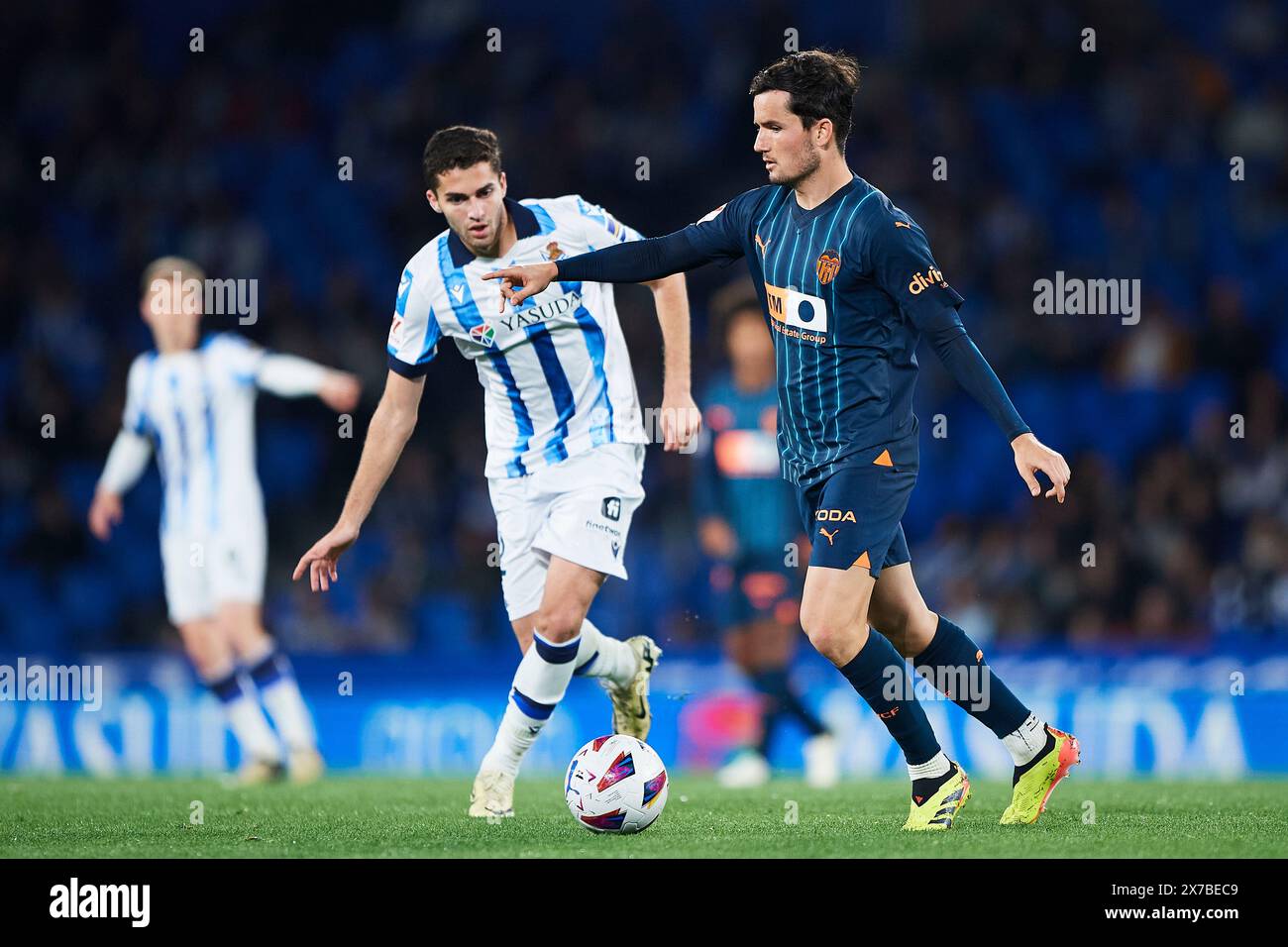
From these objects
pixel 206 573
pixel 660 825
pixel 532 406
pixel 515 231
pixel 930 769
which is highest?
pixel 515 231

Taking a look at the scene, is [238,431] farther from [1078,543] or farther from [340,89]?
[340,89]

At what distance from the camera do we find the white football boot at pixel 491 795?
610 cm

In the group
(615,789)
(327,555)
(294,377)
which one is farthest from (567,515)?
(294,377)

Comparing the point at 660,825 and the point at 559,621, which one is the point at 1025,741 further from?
the point at 559,621

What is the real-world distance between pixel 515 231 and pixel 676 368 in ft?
2.69

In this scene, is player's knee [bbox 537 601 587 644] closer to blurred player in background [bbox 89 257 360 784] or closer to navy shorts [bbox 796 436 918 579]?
navy shorts [bbox 796 436 918 579]

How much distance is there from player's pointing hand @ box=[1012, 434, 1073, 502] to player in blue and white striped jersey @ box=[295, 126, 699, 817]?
1419 mm

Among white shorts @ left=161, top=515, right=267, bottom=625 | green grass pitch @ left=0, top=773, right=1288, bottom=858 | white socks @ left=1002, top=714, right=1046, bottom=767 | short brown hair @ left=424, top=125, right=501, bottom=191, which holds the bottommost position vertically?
green grass pitch @ left=0, top=773, right=1288, bottom=858

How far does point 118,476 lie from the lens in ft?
31.6

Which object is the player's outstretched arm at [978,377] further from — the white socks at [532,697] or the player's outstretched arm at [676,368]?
the white socks at [532,697]

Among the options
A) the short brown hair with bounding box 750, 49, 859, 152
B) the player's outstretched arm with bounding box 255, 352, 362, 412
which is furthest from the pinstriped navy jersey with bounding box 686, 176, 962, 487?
the player's outstretched arm with bounding box 255, 352, 362, 412

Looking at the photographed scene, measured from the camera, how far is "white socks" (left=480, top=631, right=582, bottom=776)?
6.15 metres

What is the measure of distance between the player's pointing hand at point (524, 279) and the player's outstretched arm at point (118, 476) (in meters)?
4.79

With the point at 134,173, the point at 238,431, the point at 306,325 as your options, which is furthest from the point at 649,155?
the point at 238,431
